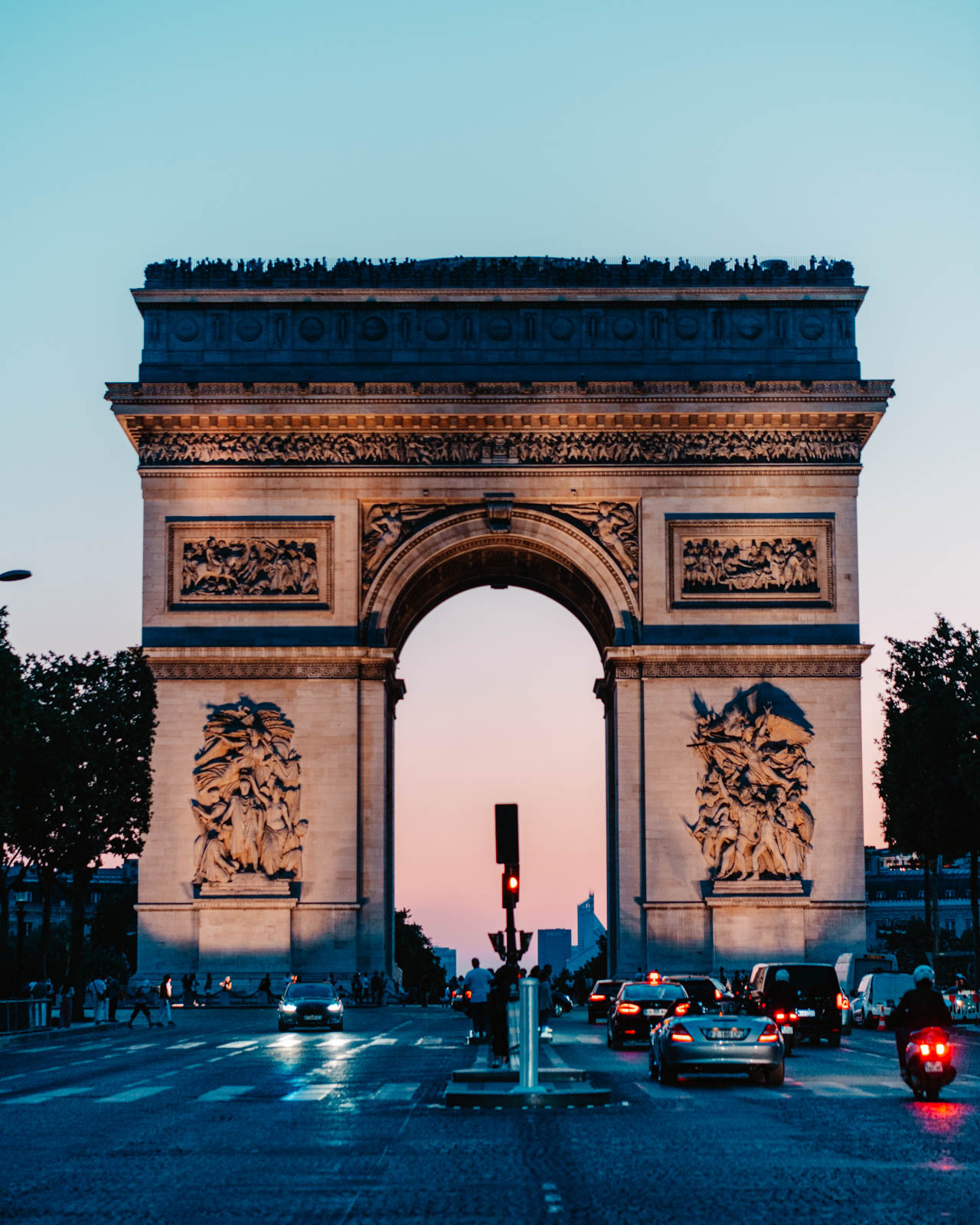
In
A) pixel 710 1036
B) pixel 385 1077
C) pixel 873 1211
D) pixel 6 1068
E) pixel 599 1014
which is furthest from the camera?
pixel 599 1014

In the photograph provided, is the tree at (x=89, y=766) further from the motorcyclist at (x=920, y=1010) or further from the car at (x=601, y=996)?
the motorcyclist at (x=920, y=1010)

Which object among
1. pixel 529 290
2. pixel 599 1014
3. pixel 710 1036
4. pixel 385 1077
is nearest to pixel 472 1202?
pixel 710 1036

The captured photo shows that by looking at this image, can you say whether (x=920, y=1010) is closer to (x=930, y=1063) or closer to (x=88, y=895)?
(x=930, y=1063)

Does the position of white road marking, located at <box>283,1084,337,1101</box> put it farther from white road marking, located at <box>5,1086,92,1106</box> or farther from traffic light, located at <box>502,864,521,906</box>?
traffic light, located at <box>502,864,521,906</box>

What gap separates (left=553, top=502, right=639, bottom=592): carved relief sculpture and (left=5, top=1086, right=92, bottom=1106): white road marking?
36101 mm

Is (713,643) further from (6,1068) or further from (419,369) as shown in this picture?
(6,1068)

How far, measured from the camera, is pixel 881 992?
55375 mm

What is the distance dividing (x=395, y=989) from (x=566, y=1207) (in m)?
50.1

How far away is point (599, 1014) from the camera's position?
59500 millimetres

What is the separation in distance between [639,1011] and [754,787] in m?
21.9

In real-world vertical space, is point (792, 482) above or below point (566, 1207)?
above

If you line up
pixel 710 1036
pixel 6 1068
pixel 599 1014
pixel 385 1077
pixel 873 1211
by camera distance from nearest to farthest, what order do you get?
pixel 873 1211 → pixel 710 1036 → pixel 385 1077 → pixel 6 1068 → pixel 599 1014

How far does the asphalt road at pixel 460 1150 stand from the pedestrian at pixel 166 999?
22186 millimetres

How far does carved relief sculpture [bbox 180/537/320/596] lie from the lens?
61.3m
